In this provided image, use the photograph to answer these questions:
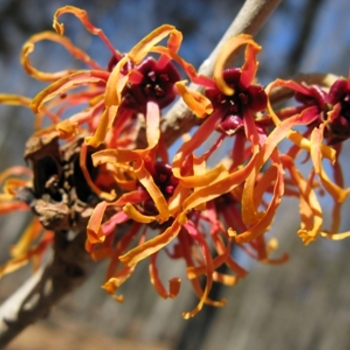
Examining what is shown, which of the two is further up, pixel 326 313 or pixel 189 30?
pixel 189 30

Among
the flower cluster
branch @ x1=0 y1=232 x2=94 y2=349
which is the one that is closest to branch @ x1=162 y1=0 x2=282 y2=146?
the flower cluster

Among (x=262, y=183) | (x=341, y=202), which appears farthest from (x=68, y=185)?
(x=341, y=202)

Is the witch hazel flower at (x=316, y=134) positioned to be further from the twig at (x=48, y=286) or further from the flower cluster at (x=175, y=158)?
the twig at (x=48, y=286)

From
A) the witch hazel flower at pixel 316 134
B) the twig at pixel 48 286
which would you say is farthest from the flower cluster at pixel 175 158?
the twig at pixel 48 286

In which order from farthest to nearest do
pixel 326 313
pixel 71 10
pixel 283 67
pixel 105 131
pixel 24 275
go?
1. pixel 24 275
2. pixel 326 313
3. pixel 283 67
4. pixel 71 10
5. pixel 105 131

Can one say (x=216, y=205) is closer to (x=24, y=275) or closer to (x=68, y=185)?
(x=68, y=185)

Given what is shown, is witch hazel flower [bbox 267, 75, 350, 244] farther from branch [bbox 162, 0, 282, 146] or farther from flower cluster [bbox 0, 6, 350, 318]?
branch [bbox 162, 0, 282, 146]

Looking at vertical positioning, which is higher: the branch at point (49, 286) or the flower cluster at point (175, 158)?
the flower cluster at point (175, 158)

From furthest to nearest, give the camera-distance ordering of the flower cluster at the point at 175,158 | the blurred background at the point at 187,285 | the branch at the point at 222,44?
the blurred background at the point at 187,285
the branch at the point at 222,44
the flower cluster at the point at 175,158
